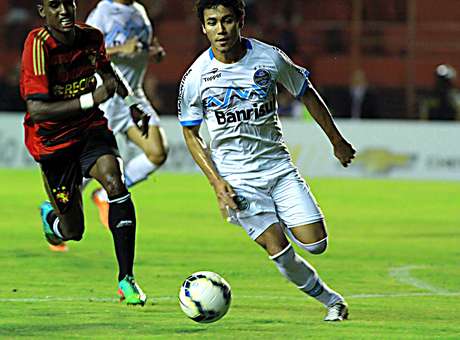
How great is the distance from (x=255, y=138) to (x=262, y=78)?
371 mm

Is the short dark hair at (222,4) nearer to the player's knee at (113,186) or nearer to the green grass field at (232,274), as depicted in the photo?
the player's knee at (113,186)

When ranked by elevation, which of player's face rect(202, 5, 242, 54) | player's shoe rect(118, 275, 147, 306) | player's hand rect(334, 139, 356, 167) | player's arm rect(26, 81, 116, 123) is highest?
player's face rect(202, 5, 242, 54)

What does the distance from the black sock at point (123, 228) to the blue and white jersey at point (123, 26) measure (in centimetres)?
416

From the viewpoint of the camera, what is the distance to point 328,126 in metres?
7.39

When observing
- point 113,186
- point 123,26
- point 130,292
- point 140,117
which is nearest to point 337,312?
point 130,292

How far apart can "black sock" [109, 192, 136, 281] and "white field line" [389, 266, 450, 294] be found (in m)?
2.47

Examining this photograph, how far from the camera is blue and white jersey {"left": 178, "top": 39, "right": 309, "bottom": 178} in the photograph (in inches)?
288

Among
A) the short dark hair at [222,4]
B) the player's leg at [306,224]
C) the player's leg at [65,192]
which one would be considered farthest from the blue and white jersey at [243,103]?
the player's leg at [65,192]

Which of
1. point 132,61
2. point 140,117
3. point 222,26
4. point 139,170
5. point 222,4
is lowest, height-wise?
point 139,170

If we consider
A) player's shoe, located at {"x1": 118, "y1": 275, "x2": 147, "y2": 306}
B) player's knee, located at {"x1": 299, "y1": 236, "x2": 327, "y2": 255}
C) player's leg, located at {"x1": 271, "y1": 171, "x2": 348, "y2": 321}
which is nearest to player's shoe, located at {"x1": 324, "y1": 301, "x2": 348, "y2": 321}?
player's leg, located at {"x1": 271, "y1": 171, "x2": 348, "y2": 321}

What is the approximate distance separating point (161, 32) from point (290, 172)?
21.0 meters

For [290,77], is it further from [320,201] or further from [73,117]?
[320,201]

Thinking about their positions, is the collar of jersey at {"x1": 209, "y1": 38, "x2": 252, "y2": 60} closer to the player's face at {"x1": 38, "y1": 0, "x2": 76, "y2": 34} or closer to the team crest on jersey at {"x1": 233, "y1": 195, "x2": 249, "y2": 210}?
the team crest on jersey at {"x1": 233, "y1": 195, "x2": 249, "y2": 210}

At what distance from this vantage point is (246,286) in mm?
9164
